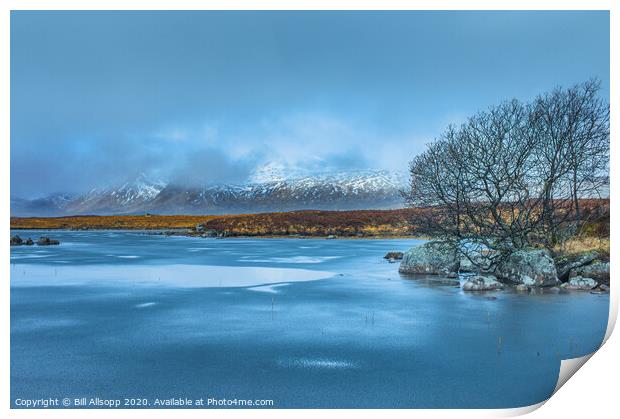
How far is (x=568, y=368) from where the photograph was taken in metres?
6.70

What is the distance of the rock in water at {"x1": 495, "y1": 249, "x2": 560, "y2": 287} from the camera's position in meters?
11.5

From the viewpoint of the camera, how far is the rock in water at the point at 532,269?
37.6 ft

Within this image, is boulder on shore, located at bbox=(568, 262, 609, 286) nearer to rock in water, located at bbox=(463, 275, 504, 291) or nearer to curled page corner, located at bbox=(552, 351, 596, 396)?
rock in water, located at bbox=(463, 275, 504, 291)

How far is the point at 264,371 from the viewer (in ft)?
20.1

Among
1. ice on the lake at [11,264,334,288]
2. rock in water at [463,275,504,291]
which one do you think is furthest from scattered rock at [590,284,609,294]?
ice on the lake at [11,264,334,288]

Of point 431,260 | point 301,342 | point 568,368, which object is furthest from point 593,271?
point 301,342

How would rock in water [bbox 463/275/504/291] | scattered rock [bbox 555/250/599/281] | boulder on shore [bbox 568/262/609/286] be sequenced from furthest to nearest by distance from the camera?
scattered rock [bbox 555/250/599/281], boulder on shore [bbox 568/262/609/286], rock in water [bbox 463/275/504/291]

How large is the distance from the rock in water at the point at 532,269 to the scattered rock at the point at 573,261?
1.99ft

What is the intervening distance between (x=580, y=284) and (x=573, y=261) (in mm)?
1168

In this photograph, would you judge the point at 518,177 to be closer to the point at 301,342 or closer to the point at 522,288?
the point at 522,288

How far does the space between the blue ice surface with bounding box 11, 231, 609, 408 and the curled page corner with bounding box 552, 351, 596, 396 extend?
0.09m

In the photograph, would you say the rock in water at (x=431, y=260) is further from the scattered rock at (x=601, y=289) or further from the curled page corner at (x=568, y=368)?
the curled page corner at (x=568, y=368)

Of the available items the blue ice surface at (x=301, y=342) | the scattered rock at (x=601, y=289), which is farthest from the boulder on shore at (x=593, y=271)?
the blue ice surface at (x=301, y=342)
